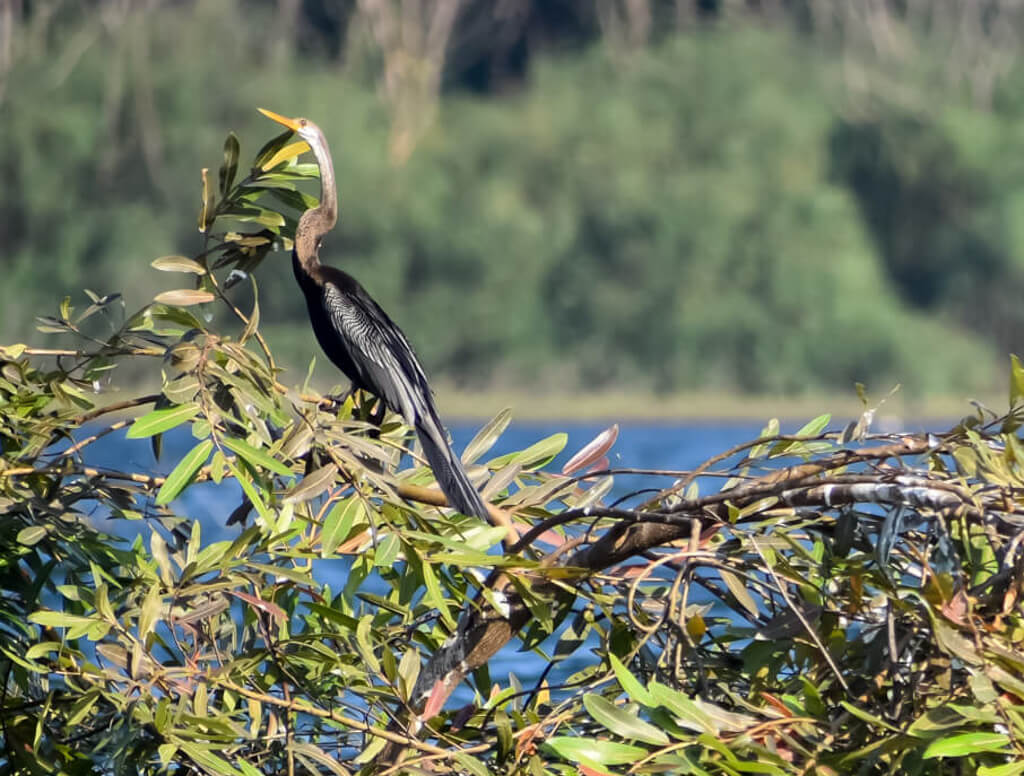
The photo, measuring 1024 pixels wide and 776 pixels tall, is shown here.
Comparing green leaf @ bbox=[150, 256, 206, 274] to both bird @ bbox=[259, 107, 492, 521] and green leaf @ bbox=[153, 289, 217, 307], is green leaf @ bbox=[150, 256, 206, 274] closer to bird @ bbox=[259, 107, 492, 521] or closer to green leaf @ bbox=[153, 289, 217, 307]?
green leaf @ bbox=[153, 289, 217, 307]

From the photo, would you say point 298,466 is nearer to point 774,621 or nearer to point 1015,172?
point 774,621

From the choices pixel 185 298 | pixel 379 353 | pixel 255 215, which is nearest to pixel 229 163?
pixel 255 215

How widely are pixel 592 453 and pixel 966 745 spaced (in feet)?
2.59

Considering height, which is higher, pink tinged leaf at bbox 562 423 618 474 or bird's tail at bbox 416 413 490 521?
pink tinged leaf at bbox 562 423 618 474

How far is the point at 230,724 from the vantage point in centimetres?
169

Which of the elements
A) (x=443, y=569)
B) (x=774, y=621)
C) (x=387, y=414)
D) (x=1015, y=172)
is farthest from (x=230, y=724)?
(x=1015, y=172)

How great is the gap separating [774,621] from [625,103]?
27.6 m

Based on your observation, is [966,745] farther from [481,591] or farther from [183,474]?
[183,474]

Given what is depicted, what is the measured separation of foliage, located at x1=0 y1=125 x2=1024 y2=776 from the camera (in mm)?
1431

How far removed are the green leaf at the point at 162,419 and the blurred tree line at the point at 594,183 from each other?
2139 cm

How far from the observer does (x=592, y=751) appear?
142 centimetres

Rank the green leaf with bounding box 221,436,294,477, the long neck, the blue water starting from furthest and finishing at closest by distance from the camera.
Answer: the blue water, the long neck, the green leaf with bounding box 221,436,294,477

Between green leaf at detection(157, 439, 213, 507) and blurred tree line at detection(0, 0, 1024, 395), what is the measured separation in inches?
844

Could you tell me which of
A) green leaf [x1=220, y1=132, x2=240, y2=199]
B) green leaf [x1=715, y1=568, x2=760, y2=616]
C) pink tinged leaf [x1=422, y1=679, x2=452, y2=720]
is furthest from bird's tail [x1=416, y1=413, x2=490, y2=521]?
green leaf [x1=220, y1=132, x2=240, y2=199]
